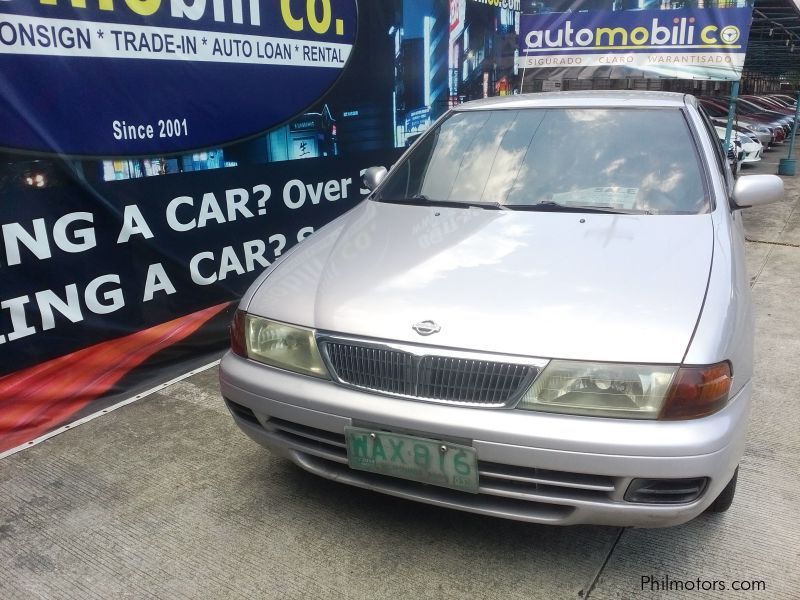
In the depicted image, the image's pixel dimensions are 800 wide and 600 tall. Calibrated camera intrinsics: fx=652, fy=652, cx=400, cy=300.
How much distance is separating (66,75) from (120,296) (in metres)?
1.24

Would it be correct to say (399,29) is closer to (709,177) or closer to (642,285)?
(709,177)

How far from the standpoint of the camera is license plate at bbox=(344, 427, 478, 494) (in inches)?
79.8

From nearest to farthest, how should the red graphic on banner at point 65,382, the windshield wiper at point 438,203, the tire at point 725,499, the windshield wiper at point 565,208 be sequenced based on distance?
the tire at point 725,499 < the windshield wiper at point 565,208 < the windshield wiper at point 438,203 < the red graphic on banner at point 65,382

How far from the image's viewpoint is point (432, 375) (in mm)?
2076

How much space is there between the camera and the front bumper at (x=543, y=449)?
1.90 metres

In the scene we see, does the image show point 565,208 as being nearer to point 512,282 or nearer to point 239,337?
point 512,282

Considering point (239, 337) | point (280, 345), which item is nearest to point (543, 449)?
point (280, 345)

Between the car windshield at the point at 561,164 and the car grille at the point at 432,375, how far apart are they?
3.73 ft

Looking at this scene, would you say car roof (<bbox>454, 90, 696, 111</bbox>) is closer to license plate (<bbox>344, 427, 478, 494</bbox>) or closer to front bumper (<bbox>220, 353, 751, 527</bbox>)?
front bumper (<bbox>220, 353, 751, 527</bbox>)

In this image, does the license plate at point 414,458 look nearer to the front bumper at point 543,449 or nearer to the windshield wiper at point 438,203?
the front bumper at point 543,449

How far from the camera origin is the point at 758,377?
3803mm

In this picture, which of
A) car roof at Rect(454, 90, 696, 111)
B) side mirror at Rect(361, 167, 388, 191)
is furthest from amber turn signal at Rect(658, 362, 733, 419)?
side mirror at Rect(361, 167, 388, 191)

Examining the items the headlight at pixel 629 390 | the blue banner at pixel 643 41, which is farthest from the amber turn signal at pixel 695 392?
the blue banner at pixel 643 41

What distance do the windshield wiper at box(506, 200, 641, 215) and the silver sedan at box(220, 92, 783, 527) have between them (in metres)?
0.02
